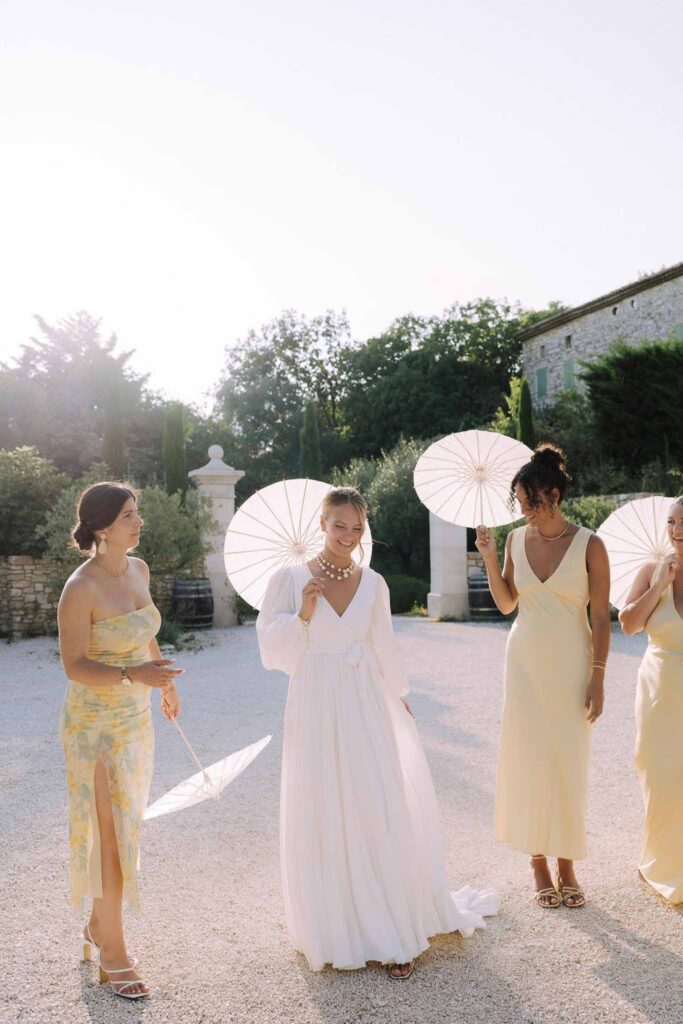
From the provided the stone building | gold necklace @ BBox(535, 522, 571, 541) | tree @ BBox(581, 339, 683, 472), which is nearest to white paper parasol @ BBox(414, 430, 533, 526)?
gold necklace @ BBox(535, 522, 571, 541)

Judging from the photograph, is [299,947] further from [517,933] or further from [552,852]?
[552,852]

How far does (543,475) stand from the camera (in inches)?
143

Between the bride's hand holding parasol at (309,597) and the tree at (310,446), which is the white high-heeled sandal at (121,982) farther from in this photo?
the tree at (310,446)

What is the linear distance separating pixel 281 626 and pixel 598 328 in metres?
27.2

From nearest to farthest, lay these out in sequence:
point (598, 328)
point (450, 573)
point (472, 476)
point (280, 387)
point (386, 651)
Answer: point (386, 651)
point (472, 476)
point (450, 573)
point (598, 328)
point (280, 387)

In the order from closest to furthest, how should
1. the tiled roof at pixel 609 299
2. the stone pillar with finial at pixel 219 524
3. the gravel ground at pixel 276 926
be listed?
the gravel ground at pixel 276 926
the stone pillar with finial at pixel 219 524
the tiled roof at pixel 609 299

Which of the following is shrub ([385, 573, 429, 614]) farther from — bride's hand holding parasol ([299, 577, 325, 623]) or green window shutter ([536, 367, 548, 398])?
bride's hand holding parasol ([299, 577, 325, 623])

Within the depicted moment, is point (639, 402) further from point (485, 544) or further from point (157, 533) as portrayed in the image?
point (485, 544)

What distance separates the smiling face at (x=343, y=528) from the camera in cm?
314

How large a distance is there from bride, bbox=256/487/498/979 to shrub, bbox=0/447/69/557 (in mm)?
10587

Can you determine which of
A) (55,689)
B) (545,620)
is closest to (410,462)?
(55,689)

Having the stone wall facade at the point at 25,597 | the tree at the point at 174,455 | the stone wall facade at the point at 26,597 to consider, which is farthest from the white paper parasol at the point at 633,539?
the tree at the point at 174,455

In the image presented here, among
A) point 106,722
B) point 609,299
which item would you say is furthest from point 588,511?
point 609,299

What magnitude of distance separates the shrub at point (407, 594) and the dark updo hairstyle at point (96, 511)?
15087 mm
